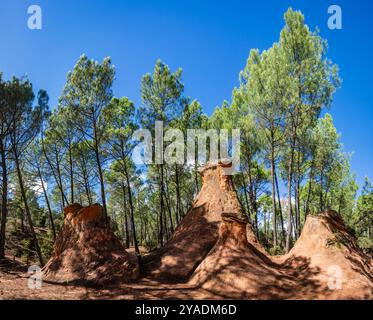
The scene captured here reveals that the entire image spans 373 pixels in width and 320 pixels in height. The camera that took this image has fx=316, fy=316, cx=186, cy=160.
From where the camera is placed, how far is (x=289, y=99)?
760 inches

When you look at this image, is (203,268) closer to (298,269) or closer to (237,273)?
(237,273)

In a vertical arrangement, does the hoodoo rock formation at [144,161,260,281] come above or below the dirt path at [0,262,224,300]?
above

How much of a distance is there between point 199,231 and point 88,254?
5184 mm

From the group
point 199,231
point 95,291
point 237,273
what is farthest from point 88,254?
point 237,273

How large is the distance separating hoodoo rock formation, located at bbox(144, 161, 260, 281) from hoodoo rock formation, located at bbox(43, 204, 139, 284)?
4.29 ft

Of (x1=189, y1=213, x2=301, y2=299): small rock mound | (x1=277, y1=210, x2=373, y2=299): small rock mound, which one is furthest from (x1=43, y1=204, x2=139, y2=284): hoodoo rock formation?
(x1=277, y1=210, x2=373, y2=299): small rock mound

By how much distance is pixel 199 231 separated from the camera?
14547mm

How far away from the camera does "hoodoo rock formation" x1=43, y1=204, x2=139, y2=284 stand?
10.9 metres

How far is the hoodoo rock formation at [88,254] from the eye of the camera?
1095cm

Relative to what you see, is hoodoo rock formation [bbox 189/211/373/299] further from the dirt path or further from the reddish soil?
the dirt path

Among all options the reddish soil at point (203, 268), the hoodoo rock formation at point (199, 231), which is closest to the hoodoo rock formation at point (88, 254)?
the reddish soil at point (203, 268)
